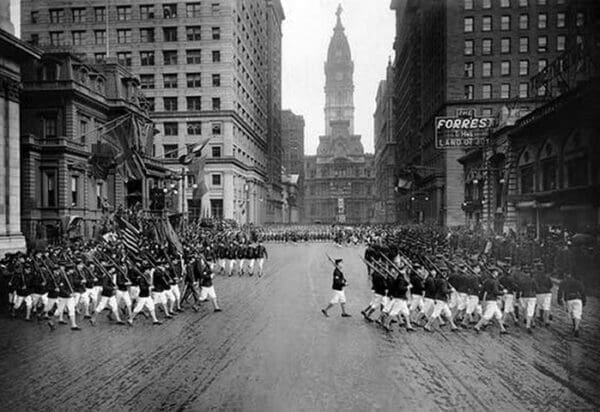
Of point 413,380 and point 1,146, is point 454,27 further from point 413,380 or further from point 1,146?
point 413,380

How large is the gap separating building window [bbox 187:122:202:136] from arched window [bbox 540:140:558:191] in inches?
1932

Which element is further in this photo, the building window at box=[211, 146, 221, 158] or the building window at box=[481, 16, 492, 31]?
the building window at box=[211, 146, 221, 158]

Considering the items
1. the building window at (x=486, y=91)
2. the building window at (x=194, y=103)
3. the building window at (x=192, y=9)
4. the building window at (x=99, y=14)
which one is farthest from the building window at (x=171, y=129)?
the building window at (x=486, y=91)

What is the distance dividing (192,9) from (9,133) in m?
48.1

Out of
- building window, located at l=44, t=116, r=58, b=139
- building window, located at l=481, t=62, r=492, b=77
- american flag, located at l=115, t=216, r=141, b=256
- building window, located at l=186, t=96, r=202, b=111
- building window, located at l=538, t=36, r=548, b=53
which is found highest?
building window, located at l=481, t=62, r=492, b=77

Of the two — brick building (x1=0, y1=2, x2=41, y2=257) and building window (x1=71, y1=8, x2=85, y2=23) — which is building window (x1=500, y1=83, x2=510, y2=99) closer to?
brick building (x1=0, y1=2, x2=41, y2=257)

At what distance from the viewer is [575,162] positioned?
21625mm

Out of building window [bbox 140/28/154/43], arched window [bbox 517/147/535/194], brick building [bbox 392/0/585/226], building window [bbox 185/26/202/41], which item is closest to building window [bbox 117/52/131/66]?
building window [bbox 140/28/154/43]

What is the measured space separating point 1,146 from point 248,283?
15277mm

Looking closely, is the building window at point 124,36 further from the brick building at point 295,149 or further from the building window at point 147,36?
the brick building at point 295,149

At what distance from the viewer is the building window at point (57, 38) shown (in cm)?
6675

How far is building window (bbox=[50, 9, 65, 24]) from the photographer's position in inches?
2623

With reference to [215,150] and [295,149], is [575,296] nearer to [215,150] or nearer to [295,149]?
[215,150]

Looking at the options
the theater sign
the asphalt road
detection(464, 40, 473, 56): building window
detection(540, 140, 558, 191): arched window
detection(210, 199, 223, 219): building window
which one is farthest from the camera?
detection(210, 199, 223, 219): building window
